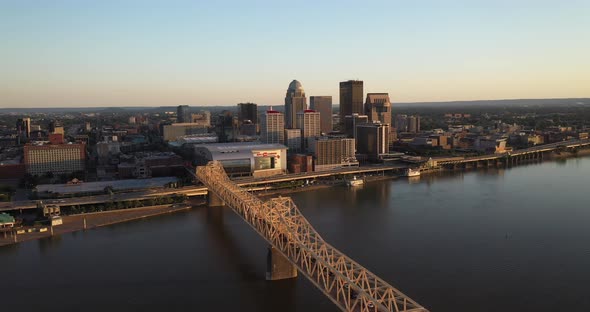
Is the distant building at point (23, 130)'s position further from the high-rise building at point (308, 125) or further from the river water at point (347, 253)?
the river water at point (347, 253)

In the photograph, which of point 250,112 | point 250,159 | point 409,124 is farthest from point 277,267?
point 250,112

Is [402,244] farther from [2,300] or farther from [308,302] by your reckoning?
[2,300]

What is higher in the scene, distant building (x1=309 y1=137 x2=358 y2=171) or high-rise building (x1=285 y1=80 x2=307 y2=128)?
high-rise building (x1=285 y1=80 x2=307 y2=128)

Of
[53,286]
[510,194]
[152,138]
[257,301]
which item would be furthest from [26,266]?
[152,138]

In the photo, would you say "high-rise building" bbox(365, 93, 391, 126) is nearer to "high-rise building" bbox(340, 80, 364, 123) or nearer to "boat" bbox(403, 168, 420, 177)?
"high-rise building" bbox(340, 80, 364, 123)

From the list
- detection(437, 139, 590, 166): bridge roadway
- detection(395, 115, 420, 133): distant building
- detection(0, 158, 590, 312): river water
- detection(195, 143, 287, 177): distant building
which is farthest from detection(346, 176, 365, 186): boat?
Answer: detection(395, 115, 420, 133): distant building

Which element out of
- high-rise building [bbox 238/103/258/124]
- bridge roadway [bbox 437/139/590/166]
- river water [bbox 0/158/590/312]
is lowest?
river water [bbox 0/158/590/312]

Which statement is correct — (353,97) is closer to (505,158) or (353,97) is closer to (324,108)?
(324,108)
